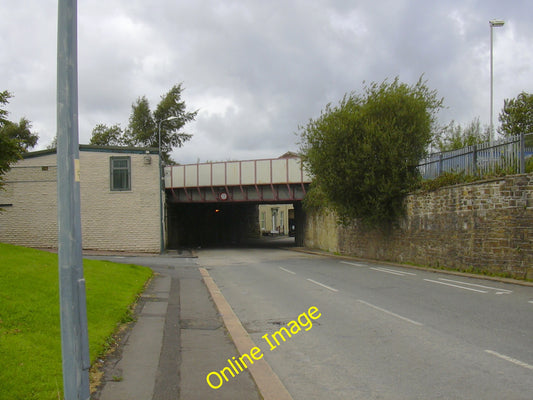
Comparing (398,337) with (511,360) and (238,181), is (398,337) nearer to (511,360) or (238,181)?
(511,360)

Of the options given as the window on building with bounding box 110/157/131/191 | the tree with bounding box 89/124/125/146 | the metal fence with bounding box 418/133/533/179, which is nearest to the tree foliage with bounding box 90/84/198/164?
the tree with bounding box 89/124/125/146

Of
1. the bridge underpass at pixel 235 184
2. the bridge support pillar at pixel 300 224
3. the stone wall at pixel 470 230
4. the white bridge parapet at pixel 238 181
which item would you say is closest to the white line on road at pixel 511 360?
the stone wall at pixel 470 230

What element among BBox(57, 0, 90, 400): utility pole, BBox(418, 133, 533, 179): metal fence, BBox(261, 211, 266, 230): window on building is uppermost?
BBox(418, 133, 533, 179): metal fence

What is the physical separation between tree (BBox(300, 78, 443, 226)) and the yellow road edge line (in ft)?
40.9

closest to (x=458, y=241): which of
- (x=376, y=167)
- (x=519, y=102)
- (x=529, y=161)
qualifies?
(x=529, y=161)

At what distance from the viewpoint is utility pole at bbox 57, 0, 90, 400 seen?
376cm

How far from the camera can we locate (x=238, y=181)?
35.4 meters

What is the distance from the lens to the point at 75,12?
399 cm

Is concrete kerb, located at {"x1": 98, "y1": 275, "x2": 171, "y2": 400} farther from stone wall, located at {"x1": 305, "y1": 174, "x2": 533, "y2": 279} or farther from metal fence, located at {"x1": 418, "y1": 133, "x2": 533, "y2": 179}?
metal fence, located at {"x1": 418, "y1": 133, "x2": 533, "y2": 179}

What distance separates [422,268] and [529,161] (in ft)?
18.8

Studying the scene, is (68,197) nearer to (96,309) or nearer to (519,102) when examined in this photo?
(96,309)

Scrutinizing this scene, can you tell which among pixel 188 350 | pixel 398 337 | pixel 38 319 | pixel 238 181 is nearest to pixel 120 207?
pixel 238 181

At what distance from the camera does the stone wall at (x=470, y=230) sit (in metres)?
13.7

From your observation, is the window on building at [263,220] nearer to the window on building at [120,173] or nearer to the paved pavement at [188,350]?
the window on building at [120,173]
